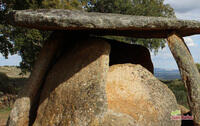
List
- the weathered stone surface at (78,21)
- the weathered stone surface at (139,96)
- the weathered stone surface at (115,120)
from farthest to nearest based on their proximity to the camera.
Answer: the weathered stone surface at (139,96), the weathered stone surface at (78,21), the weathered stone surface at (115,120)

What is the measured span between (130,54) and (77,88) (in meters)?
2.77

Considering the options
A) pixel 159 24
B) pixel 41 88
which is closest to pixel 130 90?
pixel 159 24

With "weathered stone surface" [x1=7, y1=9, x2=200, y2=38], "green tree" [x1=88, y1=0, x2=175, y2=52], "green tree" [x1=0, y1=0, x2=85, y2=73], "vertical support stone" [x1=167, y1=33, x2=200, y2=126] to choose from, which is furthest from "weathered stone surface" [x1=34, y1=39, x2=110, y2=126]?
"green tree" [x1=88, y1=0, x2=175, y2=52]

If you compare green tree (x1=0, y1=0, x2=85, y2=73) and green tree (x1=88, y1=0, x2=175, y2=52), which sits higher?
green tree (x1=88, y1=0, x2=175, y2=52)

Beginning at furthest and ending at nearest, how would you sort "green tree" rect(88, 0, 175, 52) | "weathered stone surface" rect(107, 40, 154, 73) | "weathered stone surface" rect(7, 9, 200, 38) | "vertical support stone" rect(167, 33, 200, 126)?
"green tree" rect(88, 0, 175, 52), "weathered stone surface" rect(107, 40, 154, 73), "vertical support stone" rect(167, 33, 200, 126), "weathered stone surface" rect(7, 9, 200, 38)

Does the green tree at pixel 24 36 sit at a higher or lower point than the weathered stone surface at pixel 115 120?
higher

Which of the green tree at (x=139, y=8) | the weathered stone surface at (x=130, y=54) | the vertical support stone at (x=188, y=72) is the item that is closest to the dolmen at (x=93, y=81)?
the vertical support stone at (x=188, y=72)

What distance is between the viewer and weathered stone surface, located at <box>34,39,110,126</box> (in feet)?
10.6

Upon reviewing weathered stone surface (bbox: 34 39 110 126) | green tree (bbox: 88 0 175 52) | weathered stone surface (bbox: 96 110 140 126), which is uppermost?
green tree (bbox: 88 0 175 52)

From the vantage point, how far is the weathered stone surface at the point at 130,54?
5.90 metres

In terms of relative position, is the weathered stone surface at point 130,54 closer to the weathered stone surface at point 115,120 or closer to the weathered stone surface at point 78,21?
the weathered stone surface at point 78,21

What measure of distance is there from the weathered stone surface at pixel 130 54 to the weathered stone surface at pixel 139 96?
5.20 ft

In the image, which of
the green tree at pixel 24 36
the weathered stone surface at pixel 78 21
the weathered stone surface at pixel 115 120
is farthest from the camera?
the green tree at pixel 24 36

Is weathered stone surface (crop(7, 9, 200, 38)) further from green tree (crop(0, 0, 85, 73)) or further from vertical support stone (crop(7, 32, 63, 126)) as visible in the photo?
green tree (crop(0, 0, 85, 73))
